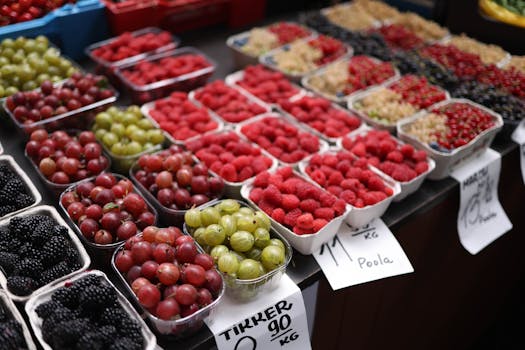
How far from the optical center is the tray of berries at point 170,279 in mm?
1024

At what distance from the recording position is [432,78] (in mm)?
2076

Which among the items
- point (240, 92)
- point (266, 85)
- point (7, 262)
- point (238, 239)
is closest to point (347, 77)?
point (266, 85)

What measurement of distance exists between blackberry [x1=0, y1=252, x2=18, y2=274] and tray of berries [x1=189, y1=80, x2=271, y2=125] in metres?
0.87

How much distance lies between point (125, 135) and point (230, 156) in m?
0.36

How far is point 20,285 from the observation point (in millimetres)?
1046

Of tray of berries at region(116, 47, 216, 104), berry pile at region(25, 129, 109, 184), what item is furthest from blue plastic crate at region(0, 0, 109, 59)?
berry pile at region(25, 129, 109, 184)

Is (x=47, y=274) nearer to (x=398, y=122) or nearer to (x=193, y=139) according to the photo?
(x=193, y=139)

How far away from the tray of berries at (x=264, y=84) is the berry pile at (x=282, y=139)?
0.20m

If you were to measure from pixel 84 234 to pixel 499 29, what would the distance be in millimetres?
2140

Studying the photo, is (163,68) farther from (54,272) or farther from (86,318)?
(86,318)

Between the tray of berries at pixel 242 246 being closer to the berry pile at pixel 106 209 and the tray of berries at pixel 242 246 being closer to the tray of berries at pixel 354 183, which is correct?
the berry pile at pixel 106 209

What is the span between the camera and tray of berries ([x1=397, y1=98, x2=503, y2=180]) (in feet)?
5.34

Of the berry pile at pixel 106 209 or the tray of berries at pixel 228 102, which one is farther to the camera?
the tray of berries at pixel 228 102

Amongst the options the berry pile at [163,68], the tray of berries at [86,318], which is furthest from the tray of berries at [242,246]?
the berry pile at [163,68]
